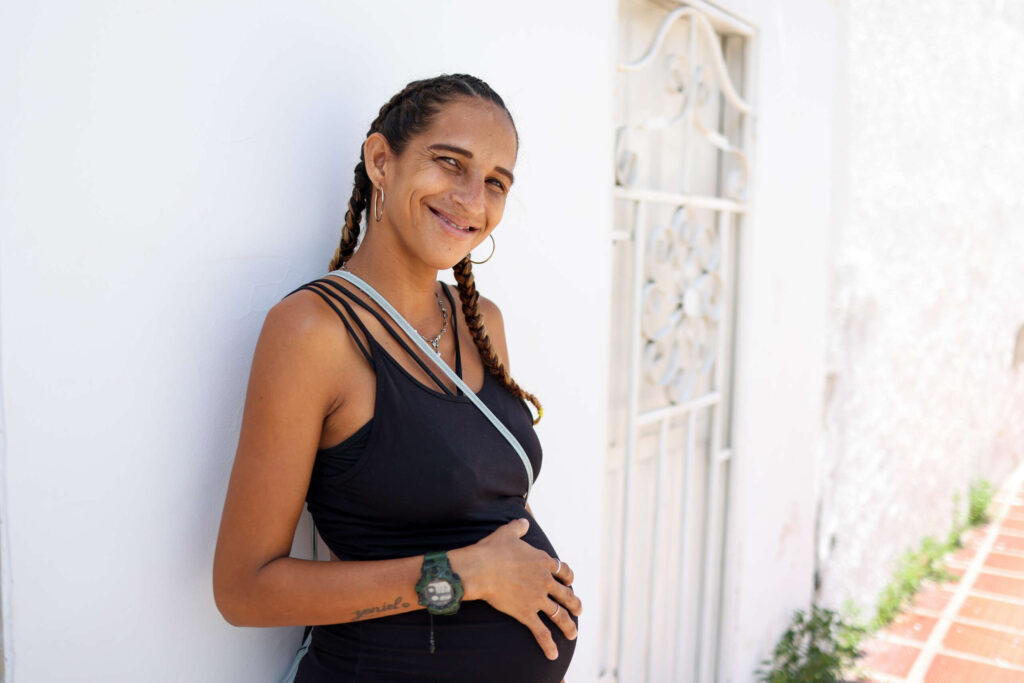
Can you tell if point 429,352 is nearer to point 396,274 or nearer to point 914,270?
point 396,274

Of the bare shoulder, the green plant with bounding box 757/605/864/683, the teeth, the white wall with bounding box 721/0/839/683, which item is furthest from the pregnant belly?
the green plant with bounding box 757/605/864/683

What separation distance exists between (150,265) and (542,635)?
881mm

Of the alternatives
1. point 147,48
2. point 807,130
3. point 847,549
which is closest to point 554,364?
point 147,48

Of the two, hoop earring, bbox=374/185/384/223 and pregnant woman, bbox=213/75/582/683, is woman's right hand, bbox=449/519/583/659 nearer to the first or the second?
pregnant woman, bbox=213/75/582/683

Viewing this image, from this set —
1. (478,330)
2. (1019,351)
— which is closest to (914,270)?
(1019,351)

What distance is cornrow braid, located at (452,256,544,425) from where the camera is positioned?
166 centimetres

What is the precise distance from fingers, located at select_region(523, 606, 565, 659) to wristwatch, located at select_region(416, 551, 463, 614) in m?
0.15

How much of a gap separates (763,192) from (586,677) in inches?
76.7

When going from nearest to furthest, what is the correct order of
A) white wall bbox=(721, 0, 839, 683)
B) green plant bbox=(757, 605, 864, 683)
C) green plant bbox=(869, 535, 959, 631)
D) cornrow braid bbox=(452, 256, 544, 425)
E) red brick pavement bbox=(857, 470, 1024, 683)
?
cornrow braid bbox=(452, 256, 544, 425) → white wall bbox=(721, 0, 839, 683) → green plant bbox=(757, 605, 864, 683) → red brick pavement bbox=(857, 470, 1024, 683) → green plant bbox=(869, 535, 959, 631)

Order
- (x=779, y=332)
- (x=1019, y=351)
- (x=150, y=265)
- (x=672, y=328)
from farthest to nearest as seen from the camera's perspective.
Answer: (x=1019, y=351) → (x=779, y=332) → (x=672, y=328) → (x=150, y=265)

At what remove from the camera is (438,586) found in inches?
52.8

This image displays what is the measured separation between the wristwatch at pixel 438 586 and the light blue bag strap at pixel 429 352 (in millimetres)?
A: 265

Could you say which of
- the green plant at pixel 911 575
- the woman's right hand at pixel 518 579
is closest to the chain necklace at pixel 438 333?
the woman's right hand at pixel 518 579

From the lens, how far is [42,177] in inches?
45.5
